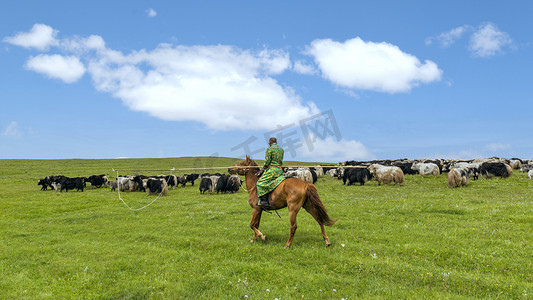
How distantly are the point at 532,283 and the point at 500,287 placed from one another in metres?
0.83

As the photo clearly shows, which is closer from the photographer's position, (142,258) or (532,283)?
(532,283)

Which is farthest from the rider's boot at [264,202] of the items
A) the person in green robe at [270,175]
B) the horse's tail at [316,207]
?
the horse's tail at [316,207]

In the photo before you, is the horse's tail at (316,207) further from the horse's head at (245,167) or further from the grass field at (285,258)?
the horse's head at (245,167)

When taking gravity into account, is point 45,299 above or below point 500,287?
below

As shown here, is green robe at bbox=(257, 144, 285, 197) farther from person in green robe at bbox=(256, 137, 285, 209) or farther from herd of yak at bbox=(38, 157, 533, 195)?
herd of yak at bbox=(38, 157, 533, 195)

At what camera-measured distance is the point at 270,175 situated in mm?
10406

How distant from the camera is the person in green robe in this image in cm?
1033

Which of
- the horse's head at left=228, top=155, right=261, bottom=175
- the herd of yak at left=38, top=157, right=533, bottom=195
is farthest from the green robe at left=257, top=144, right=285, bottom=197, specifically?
the herd of yak at left=38, top=157, right=533, bottom=195

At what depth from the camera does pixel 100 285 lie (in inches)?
297

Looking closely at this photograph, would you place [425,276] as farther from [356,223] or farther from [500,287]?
[356,223]

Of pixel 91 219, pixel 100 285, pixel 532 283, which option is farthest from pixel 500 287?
pixel 91 219

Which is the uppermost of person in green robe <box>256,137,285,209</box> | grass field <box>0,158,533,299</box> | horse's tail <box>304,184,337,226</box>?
person in green robe <box>256,137,285,209</box>

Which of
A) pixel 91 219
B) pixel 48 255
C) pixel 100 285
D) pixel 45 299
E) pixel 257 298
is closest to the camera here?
pixel 257 298

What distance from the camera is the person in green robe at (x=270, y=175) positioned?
33.9 ft
